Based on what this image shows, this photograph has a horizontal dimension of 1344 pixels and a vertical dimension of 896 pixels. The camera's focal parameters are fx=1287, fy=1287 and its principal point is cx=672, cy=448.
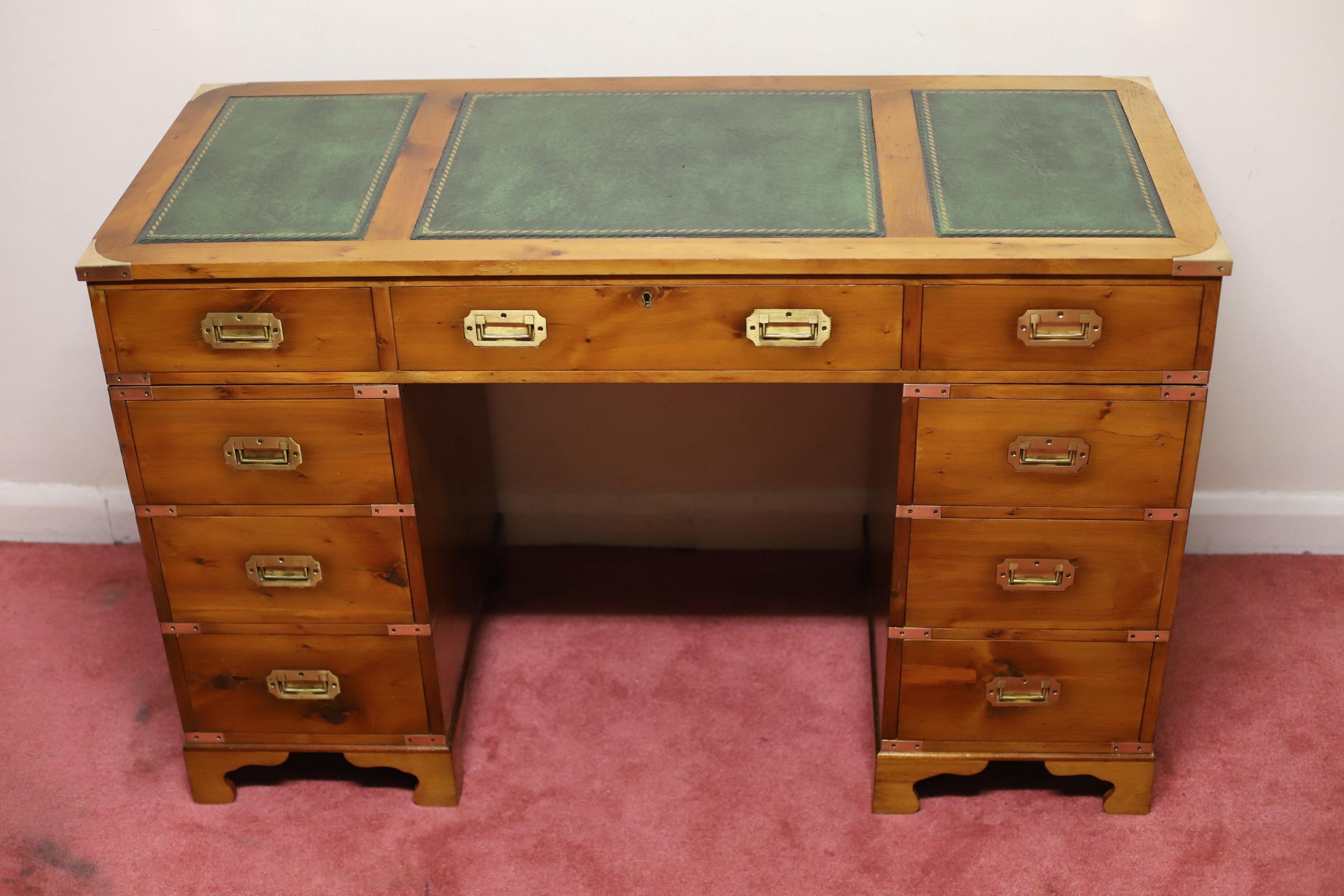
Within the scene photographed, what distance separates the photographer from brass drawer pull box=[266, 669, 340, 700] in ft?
6.96

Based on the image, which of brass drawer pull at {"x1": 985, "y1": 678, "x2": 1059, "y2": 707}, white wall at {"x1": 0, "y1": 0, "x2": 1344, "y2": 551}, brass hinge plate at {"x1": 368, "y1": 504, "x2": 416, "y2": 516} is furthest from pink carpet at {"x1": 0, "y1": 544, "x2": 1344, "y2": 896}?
white wall at {"x1": 0, "y1": 0, "x2": 1344, "y2": 551}

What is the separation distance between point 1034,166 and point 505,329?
84 centimetres

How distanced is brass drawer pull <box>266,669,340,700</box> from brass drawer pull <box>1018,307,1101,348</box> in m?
1.23

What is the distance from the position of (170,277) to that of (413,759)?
91 cm

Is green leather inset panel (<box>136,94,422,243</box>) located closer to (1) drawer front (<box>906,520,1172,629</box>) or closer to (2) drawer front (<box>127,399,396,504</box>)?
(2) drawer front (<box>127,399,396,504</box>)

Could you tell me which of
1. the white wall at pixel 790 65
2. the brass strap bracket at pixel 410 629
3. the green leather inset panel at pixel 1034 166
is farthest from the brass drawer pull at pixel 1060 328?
the brass strap bracket at pixel 410 629

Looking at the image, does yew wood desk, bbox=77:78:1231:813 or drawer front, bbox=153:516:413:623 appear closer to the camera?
yew wood desk, bbox=77:78:1231:813

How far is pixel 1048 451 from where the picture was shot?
1.88m

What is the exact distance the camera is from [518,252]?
179 cm

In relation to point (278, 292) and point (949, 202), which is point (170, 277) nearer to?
Result: point (278, 292)

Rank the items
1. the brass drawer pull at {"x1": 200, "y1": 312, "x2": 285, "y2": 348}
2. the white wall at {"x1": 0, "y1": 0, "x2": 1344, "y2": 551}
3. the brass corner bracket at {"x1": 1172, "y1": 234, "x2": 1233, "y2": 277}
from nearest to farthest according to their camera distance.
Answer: the brass corner bracket at {"x1": 1172, "y1": 234, "x2": 1233, "y2": 277}, the brass drawer pull at {"x1": 200, "y1": 312, "x2": 285, "y2": 348}, the white wall at {"x1": 0, "y1": 0, "x2": 1344, "y2": 551}

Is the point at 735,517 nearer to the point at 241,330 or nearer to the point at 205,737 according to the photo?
the point at 205,737

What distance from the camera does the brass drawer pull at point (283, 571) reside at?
2.03m

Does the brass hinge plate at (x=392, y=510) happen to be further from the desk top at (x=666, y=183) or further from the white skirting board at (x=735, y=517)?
the white skirting board at (x=735, y=517)
